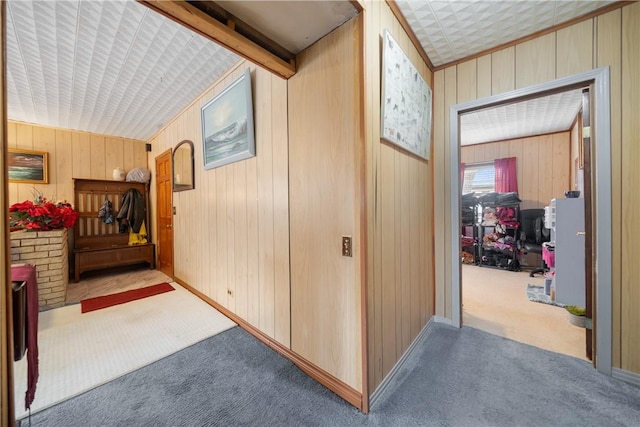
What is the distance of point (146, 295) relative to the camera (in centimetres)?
308

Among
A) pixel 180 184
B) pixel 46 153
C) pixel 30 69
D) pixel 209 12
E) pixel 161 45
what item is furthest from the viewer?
pixel 46 153

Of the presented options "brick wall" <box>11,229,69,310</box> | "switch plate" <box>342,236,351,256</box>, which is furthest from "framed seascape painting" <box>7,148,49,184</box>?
"switch plate" <box>342,236,351,256</box>

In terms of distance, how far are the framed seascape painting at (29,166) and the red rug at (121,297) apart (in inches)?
90.5

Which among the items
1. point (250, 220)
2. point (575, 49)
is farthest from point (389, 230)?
point (575, 49)

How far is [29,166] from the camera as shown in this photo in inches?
141

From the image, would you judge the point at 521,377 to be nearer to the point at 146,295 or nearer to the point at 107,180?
the point at 146,295

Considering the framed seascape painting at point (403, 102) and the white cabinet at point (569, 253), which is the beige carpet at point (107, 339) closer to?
the framed seascape painting at point (403, 102)

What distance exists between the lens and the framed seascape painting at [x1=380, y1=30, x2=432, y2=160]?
144 cm

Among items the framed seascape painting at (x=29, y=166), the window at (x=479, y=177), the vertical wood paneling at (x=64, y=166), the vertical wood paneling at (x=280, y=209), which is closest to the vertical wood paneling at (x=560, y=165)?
the window at (x=479, y=177)

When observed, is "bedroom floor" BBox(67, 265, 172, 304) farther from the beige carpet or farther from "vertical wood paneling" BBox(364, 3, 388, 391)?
"vertical wood paneling" BBox(364, 3, 388, 391)

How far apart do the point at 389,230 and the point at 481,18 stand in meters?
1.64

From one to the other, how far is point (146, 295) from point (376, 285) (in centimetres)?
319

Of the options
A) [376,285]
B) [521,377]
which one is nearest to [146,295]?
[376,285]

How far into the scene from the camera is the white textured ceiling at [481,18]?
153 centimetres
